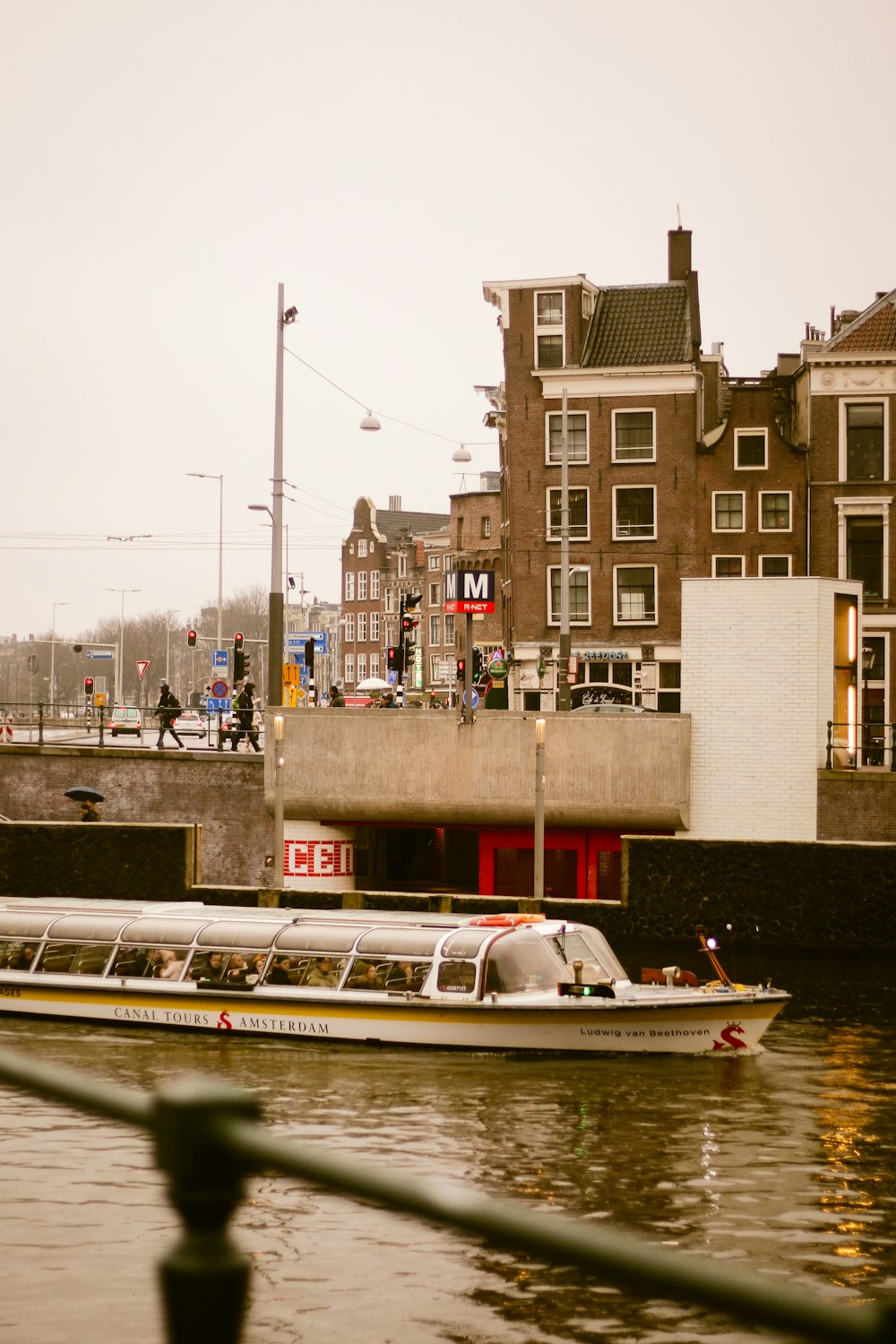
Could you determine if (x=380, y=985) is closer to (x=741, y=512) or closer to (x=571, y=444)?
(x=741, y=512)

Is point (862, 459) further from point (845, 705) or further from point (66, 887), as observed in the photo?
point (66, 887)

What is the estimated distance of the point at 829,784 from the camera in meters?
→ 31.5

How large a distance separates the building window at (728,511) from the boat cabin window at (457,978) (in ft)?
101

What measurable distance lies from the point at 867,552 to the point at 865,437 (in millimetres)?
3637

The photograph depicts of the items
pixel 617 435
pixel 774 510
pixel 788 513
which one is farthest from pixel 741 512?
pixel 617 435

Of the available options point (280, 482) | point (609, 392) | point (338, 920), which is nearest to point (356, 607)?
point (609, 392)

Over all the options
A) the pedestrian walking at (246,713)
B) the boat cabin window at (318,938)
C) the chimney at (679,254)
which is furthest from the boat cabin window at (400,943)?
the chimney at (679,254)

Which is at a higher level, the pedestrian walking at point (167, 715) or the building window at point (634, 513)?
the building window at point (634, 513)

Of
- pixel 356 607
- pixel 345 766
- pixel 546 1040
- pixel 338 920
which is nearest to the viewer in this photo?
pixel 546 1040

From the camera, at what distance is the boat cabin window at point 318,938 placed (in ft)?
77.9

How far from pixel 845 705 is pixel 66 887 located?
16.9 metres

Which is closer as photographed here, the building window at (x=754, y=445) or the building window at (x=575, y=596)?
the building window at (x=754, y=445)

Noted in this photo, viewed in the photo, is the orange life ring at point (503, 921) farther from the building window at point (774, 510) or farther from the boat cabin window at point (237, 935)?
the building window at point (774, 510)

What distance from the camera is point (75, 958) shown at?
85.3 feet
